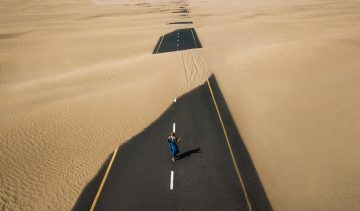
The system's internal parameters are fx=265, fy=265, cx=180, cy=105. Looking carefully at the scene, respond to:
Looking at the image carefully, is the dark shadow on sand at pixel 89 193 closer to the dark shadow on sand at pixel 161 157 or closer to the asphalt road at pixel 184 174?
the dark shadow on sand at pixel 161 157

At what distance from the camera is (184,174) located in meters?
12.1

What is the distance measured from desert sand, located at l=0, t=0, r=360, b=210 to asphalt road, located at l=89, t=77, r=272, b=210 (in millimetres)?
988

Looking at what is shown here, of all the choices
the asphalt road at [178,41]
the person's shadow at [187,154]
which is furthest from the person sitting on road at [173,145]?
the asphalt road at [178,41]

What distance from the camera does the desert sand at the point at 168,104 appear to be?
38.9ft

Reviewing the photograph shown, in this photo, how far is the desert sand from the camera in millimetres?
11867

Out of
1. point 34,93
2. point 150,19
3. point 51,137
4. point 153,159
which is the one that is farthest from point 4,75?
point 150,19

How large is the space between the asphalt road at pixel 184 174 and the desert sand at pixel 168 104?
99 cm

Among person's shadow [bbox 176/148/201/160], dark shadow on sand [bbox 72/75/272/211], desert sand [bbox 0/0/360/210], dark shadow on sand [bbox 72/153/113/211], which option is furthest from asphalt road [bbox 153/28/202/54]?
dark shadow on sand [bbox 72/153/113/211]

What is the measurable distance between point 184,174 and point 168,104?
27.2ft

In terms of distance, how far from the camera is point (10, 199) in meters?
11.5

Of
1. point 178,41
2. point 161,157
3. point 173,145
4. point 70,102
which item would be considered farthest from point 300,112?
point 178,41

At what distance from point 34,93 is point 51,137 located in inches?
342

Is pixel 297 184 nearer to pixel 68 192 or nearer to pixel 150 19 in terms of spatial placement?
pixel 68 192

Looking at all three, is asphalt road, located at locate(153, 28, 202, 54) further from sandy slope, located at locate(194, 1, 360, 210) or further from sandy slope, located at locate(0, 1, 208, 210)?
sandy slope, located at locate(194, 1, 360, 210)
